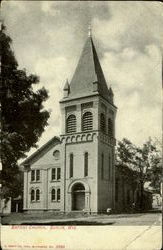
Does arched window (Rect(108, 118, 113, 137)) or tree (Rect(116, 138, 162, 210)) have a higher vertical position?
arched window (Rect(108, 118, 113, 137))

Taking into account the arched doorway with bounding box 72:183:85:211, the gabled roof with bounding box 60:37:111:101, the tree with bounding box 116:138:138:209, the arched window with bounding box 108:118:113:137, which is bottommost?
the arched doorway with bounding box 72:183:85:211

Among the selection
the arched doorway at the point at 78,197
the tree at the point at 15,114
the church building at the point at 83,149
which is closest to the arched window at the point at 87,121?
the church building at the point at 83,149

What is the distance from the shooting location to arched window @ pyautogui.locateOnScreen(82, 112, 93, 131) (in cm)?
196

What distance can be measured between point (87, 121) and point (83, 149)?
0.86ft

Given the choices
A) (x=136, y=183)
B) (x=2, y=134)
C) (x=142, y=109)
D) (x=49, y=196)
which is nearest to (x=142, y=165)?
(x=136, y=183)

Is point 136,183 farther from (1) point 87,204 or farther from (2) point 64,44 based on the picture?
(2) point 64,44

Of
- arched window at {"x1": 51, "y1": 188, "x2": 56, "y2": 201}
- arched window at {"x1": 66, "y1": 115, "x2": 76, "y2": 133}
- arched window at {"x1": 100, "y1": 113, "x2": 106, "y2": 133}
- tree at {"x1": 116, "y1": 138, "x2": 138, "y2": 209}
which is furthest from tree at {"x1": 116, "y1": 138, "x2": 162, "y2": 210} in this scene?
arched window at {"x1": 51, "y1": 188, "x2": 56, "y2": 201}

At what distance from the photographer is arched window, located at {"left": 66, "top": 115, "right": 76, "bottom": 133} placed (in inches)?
78.8

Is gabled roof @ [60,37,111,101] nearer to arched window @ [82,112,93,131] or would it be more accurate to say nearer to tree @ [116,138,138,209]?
arched window @ [82,112,93,131]

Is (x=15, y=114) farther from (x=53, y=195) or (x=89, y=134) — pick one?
(x=53, y=195)

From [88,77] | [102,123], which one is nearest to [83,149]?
[102,123]

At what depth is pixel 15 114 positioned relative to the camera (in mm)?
1994

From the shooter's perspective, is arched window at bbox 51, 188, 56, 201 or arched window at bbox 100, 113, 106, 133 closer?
arched window at bbox 100, 113, 106, 133

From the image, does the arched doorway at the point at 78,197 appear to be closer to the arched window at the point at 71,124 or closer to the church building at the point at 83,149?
the church building at the point at 83,149
